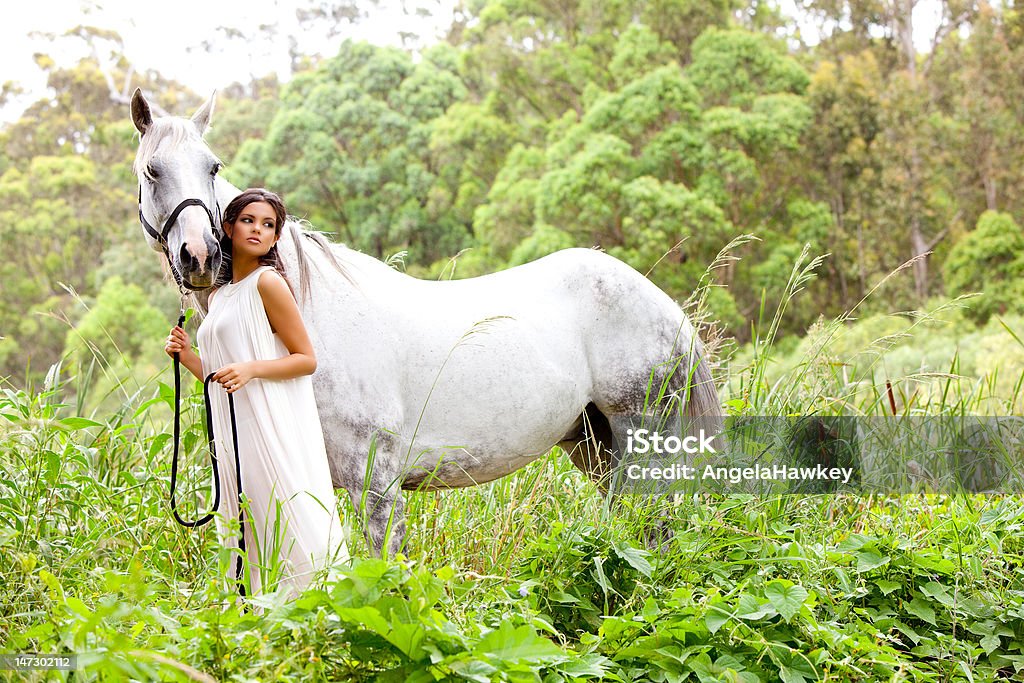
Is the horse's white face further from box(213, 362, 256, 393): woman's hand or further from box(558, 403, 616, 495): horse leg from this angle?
box(558, 403, 616, 495): horse leg

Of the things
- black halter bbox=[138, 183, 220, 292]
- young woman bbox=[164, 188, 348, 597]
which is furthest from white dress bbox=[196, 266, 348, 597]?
black halter bbox=[138, 183, 220, 292]

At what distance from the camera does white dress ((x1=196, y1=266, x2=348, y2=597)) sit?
248 cm

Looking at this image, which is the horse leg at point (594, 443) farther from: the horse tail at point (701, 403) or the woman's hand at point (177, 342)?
the woman's hand at point (177, 342)

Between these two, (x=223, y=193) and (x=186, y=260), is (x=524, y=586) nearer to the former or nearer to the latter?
(x=186, y=260)

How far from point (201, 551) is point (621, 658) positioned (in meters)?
1.39

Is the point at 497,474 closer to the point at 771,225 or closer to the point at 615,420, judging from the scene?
the point at 615,420

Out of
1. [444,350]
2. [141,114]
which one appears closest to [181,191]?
[141,114]

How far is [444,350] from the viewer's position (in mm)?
2936

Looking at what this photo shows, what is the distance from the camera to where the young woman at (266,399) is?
247 cm

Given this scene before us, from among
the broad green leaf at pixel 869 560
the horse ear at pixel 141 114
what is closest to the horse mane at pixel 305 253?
the horse ear at pixel 141 114

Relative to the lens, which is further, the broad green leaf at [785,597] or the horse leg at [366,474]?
the horse leg at [366,474]

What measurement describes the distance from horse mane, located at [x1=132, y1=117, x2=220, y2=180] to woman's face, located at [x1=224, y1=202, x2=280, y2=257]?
0.26 metres

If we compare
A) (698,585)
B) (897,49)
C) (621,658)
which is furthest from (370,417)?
(897,49)

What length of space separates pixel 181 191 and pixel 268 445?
0.71m
